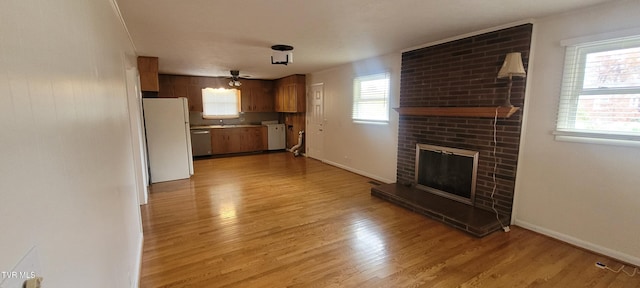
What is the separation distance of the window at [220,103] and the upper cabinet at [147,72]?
10.6ft

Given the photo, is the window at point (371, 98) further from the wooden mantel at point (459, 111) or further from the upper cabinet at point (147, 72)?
the upper cabinet at point (147, 72)

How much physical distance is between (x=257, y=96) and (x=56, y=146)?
7988 millimetres

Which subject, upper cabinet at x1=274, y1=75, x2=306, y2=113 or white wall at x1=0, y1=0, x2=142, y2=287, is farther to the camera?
upper cabinet at x1=274, y1=75, x2=306, y2=113

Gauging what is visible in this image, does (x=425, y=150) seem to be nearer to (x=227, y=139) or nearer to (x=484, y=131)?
(x=484, y=131)

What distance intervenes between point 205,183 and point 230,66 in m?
2.49

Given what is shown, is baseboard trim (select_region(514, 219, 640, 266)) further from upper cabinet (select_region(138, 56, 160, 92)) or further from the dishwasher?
the dishwasher

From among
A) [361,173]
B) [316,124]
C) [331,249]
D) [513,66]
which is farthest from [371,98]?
[331,249]

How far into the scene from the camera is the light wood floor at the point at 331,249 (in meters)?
2.27

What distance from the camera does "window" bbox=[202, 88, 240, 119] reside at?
8.07 metres

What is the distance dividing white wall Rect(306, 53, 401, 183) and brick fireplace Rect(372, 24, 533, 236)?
0.40 m

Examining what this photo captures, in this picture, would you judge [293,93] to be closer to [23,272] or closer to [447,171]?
[447,171]

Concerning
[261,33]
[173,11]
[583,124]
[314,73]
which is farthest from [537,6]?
[314,73]

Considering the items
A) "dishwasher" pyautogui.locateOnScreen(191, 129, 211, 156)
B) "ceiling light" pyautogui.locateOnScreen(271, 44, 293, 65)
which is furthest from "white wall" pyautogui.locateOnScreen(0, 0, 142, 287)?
"dishwasher" pyautogui.locateOnScreen(191, 129, 211, 156)

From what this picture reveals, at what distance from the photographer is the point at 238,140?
812 cm
